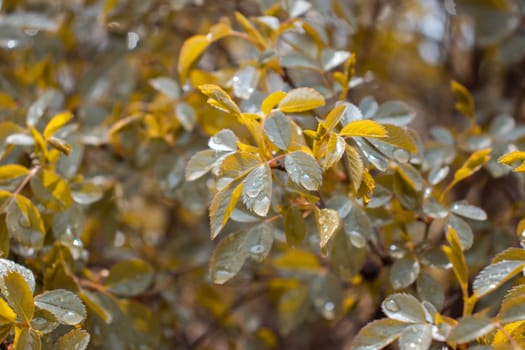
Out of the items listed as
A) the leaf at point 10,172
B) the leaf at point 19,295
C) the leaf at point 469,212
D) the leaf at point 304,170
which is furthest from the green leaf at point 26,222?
the leaf at point 469,212

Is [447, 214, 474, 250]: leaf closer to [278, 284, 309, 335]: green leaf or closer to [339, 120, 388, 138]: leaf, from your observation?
[339, 120, 388, 138]: leaf

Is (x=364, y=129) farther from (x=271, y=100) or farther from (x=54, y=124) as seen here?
(x=54, y=124)

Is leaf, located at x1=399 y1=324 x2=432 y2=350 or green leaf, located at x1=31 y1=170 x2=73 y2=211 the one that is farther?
green leaf, located at x1=31 y1=170 x2=73 y2=211

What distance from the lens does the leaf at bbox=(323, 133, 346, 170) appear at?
72 cm

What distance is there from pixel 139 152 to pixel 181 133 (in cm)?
9

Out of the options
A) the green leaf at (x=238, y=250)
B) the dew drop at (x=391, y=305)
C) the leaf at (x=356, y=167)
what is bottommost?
the green leaf at (x=238, y=250)

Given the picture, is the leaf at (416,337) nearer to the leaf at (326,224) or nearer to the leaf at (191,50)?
the leaf at (326,224)

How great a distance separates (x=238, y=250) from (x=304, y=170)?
182 millimetres

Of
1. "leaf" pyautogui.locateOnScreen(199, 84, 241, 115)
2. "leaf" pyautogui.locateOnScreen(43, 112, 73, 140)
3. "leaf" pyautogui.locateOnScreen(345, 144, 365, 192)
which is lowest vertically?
"leaf" pyautogui.locateOnScreen(43, 112, 73, 140)

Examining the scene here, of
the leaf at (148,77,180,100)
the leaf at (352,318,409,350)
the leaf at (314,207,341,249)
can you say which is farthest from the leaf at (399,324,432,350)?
the leaf at (148,77,180,100)

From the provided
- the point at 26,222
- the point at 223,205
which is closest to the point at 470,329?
the point at 223,205

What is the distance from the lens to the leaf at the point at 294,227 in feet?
2.70

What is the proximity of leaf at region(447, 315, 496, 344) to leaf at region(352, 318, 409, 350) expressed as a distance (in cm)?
7

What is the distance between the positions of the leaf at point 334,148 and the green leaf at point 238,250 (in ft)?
0.56
